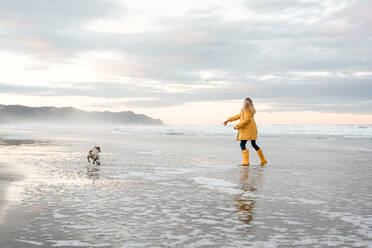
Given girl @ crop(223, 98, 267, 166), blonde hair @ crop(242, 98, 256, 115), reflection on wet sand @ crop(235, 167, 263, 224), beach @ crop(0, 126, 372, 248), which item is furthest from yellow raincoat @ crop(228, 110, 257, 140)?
beach @ crop(0, 126, 372, 248)

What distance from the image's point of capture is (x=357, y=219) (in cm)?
554

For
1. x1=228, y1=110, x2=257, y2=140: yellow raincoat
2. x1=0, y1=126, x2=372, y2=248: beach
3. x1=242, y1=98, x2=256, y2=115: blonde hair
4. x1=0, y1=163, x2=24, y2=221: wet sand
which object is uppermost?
x1=242, y1=98, x2=256, y2=115: blonde hair

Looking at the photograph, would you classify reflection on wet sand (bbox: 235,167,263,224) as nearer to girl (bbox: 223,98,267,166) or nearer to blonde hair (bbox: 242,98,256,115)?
girl (bbox: 223,98,267,166)

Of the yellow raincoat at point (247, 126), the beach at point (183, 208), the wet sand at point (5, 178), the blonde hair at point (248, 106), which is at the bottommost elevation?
the beach at point (183, 208)

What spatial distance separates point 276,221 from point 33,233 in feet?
10.2

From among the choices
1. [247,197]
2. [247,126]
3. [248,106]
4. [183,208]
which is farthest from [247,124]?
[183,208]

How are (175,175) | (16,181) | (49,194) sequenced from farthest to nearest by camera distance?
(175,175) < (16,181) < (49,194)

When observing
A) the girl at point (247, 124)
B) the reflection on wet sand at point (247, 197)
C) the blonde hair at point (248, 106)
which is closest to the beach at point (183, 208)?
the reflection on wet sand at point (247, 197)

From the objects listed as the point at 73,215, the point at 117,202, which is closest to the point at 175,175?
the point at 117,202

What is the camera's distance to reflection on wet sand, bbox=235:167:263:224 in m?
5.68

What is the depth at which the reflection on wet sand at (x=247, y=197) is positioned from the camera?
18.6 ft

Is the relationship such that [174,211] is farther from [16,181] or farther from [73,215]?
[16,181]

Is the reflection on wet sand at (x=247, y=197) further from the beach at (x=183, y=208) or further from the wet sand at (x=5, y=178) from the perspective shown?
Result: the wet sand at (x=5, y=178)

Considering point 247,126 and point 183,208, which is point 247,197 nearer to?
point 183,208
